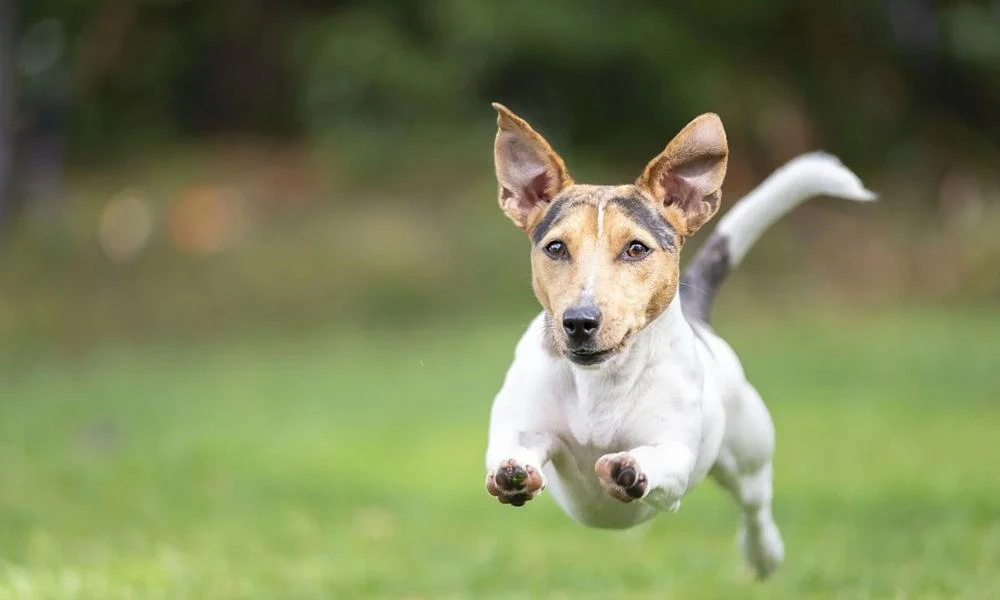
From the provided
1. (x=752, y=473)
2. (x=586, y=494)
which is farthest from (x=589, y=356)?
(x=752, y=473)

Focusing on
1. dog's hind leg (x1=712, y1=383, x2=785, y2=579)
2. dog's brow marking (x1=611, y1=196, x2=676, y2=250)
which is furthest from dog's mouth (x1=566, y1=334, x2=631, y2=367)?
dog's hind leg (x1=712, y1=383, x2=785, y2=579)

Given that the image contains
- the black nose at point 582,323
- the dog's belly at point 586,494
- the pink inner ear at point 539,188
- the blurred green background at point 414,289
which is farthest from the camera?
the blurred green background at point 414,289

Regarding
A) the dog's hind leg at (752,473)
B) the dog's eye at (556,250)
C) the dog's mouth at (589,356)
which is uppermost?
the dog's eye at (556,250)

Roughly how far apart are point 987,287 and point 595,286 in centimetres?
1649

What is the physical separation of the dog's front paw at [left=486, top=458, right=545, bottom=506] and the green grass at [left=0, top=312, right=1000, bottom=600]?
2.55 meters

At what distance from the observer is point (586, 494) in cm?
585

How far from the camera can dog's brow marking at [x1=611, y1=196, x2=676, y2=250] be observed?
18.4 feet

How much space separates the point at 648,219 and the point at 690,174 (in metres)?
0.34

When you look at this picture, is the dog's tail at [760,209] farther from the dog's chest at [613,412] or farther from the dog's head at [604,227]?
the dog's chest at [613,412]

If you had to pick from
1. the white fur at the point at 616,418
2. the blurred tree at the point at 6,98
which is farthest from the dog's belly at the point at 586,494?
the blurred tree at the point at 6,98

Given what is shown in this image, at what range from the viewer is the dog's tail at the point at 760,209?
7.26 m

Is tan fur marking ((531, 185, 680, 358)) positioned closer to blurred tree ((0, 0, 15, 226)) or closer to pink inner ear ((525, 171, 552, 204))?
pink inner ear ((525, 171, 552, 204))

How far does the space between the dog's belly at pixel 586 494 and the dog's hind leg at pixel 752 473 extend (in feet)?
2.75

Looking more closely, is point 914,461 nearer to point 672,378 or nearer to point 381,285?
point 672,378
